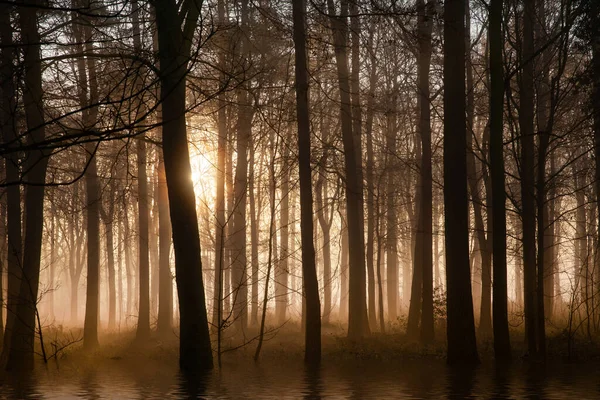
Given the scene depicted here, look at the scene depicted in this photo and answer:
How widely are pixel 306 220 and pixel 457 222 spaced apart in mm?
4140

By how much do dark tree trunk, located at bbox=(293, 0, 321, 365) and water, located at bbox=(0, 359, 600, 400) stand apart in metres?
1.35

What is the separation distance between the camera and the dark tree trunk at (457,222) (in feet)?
47.3

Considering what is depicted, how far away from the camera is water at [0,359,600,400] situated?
952 centimetres

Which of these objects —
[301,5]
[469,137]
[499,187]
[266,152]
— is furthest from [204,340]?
[266,152]

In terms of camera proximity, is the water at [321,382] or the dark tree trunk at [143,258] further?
the dark tree trunk at [143,258]

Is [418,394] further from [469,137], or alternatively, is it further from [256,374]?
[469,137]

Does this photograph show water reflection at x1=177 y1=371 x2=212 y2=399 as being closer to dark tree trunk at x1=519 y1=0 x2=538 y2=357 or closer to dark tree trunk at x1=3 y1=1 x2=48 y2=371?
dark tree trunk at x1=3 y1=1 x2=48 y2=371

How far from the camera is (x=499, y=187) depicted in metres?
14.8

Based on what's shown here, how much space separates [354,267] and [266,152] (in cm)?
1201

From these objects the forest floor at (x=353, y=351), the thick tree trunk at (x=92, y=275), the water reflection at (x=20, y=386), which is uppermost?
the thick tree trunk at (x=92, y=275)

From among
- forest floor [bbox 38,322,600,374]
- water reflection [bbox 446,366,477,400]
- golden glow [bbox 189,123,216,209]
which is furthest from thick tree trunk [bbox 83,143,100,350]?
water reflection [bbox 446,366,477,400]

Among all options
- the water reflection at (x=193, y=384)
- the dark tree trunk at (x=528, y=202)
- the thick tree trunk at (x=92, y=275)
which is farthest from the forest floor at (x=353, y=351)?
the water reflection at (x=193, y=384)

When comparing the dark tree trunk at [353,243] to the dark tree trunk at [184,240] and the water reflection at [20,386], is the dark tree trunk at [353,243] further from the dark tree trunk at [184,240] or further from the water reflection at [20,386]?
the water reflection at [20,386]

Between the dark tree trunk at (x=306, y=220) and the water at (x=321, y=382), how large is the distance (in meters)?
1.35
